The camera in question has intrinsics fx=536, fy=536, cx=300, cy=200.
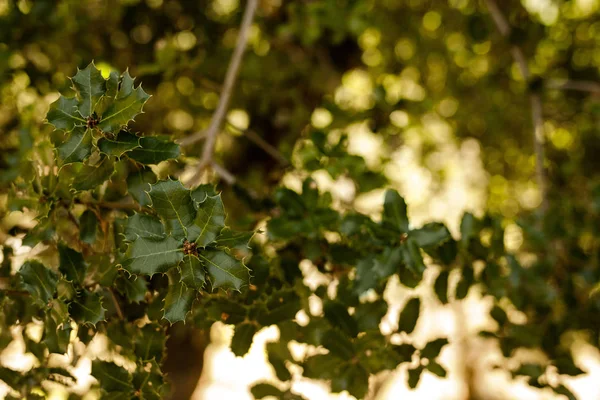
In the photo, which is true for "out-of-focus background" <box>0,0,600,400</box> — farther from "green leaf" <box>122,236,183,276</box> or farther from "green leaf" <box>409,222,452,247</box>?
"green leaf" <box>122,236,183,276</box>

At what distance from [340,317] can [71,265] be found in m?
0.75

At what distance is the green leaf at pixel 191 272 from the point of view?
1099 millimetres

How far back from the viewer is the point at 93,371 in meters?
1.37

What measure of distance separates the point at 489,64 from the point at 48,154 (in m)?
3.35

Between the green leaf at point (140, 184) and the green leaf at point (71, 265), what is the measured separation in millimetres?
205

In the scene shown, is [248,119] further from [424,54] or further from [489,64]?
[489,64]

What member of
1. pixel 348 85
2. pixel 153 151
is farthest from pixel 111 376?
pixel 348 85

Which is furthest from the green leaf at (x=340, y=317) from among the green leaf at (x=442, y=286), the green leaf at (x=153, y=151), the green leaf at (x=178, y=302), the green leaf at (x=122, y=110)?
the green leaf at (x=122, y=110)

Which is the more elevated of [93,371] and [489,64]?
[489,64]

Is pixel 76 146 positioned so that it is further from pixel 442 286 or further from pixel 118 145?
pixel 442 286

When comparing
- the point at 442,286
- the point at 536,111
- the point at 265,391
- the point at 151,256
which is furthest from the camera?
the point at 536,111

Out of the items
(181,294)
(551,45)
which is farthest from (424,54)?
(181,294)

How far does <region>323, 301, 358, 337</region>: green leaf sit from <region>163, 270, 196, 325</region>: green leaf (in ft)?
1.75

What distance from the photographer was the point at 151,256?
1.10 meters
